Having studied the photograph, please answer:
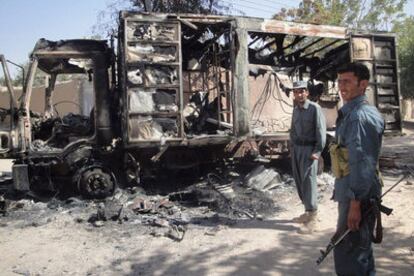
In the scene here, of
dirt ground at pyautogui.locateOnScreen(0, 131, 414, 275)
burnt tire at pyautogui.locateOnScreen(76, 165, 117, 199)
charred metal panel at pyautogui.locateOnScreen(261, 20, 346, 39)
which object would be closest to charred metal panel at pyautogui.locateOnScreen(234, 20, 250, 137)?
charred metal panel at pyautogui.locateOnScreen(261, 20, 346, 39)

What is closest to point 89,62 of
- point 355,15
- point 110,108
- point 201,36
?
point 110,108

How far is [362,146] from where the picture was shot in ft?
9.18

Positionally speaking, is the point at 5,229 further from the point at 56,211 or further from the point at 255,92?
the point at 255,92

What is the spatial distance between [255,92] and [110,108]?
3172mm

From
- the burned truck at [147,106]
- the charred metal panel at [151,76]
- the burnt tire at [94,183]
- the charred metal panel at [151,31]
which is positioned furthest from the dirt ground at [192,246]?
Answer: the charred metal panel at [151,31]

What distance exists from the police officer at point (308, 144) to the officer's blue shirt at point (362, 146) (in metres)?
2.45

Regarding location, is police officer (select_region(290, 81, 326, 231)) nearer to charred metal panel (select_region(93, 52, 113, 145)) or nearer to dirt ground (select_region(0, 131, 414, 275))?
dirt ground (select_region(0, 131, 414, 275))

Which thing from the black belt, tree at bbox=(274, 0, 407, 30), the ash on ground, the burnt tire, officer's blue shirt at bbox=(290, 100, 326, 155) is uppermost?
tree at bbox=(274, 0, 407, 30)

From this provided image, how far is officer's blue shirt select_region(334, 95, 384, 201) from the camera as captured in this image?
2785 mm

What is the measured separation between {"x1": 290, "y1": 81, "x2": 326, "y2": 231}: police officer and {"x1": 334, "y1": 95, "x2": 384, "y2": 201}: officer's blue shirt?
8.03 feet

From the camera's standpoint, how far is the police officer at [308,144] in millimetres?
5383

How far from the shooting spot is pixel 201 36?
8.53 metres

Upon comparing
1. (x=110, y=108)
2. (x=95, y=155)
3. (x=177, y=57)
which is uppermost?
(x=177, y=57)

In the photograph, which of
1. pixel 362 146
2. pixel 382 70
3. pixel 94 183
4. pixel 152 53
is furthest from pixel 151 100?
pixel 382 70
